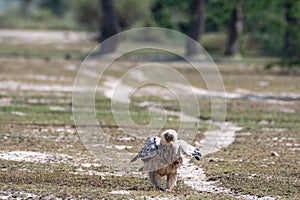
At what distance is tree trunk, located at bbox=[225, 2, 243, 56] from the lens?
5159 centimetres

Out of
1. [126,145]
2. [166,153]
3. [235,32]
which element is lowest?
[126,145]

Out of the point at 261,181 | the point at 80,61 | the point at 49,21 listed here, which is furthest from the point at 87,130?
the point at 49,21

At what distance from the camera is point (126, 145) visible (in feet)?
59.2

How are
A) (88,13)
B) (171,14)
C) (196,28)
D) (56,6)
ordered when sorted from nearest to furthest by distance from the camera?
(196,28)
(171,14)
(88,13)
(56,6)

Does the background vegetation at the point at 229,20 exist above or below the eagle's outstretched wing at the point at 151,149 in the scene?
above

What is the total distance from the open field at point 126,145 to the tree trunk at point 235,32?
46.8 feet

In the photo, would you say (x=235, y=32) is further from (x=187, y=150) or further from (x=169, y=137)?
(x=169, y=137)

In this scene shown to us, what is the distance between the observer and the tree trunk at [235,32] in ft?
169

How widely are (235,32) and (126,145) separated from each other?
3514cm

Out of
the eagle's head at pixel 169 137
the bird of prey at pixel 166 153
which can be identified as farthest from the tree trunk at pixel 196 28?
the eagle's head at pixel 169 137

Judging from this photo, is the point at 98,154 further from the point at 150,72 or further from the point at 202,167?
the point at 150,72

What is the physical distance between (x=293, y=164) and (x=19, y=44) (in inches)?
1891

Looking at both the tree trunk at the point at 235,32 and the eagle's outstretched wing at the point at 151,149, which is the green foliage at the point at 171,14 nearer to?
the tree trunk at the point at 235,32

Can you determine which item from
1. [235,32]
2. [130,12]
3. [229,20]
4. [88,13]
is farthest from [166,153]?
[88,13]
